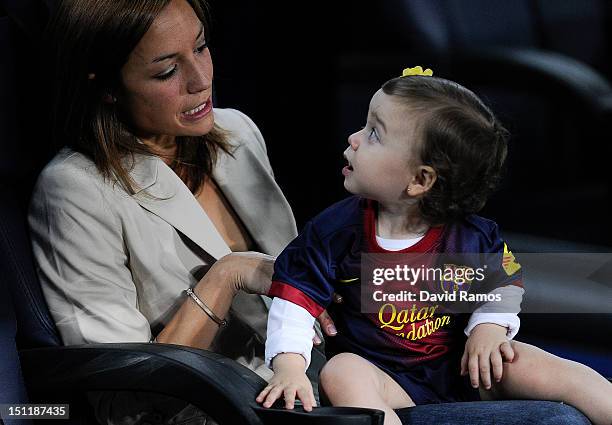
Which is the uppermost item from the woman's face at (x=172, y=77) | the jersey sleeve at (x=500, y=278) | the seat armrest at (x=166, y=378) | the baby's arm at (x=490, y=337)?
the woman's face at (x=172, y=77)

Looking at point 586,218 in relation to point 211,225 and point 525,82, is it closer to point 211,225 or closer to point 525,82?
point 525,82

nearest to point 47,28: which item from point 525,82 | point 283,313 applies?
point 283,313

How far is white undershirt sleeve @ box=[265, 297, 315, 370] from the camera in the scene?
1.49 meters

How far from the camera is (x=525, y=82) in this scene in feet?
11.4

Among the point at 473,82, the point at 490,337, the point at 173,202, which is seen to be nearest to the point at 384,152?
the point at 490,337

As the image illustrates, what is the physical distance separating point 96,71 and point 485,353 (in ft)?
2.11

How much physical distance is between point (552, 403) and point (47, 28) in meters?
0.83

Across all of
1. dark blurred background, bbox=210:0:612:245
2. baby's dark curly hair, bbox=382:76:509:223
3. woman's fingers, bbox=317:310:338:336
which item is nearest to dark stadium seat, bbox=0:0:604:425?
woman's fingers, bbox=317:310:338:336

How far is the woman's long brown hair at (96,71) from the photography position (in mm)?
1633

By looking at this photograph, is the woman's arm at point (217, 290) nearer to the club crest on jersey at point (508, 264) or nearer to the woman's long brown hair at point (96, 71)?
the woman's long brown hair at point (96, 71)

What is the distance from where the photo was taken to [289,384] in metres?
1.47

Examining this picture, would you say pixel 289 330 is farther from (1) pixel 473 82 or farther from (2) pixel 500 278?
(1) pixel 473 82

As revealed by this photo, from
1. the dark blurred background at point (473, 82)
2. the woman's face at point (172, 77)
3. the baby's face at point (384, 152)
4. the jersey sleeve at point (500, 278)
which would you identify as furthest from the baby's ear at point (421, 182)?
the dark blurred background at point (473, 82)

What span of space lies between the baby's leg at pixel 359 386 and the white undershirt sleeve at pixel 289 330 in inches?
1.5
